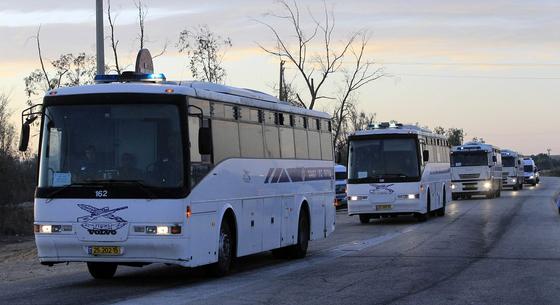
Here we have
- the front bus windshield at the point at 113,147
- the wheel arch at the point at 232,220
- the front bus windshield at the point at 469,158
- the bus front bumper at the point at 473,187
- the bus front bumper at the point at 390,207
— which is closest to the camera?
the front bus windshield at the point at 113,147

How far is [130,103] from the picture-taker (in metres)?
12.9

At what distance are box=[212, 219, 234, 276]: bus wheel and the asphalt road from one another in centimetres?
19

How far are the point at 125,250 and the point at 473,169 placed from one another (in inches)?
1629

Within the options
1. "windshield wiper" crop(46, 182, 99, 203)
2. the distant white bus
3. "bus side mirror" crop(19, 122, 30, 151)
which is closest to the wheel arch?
"windshield wiper" crop(46, 182, 99, 203)

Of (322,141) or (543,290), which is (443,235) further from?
(543,290)

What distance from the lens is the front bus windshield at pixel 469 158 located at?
168 feet

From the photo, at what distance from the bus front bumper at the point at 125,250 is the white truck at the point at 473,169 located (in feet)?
135

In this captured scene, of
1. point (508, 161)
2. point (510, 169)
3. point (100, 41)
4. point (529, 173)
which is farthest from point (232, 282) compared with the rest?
point (529, 173)

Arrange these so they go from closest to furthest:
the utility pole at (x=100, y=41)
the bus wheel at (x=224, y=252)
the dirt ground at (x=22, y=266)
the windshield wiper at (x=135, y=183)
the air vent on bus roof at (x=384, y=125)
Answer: the windshield wiper at (x=135, y=183), the bus wheel at (x=224, y=252), the dirt ground at (x=22, y=266), the utility pole at (x=100, y=41), the air vent on bus roof at (x=384, y=125)

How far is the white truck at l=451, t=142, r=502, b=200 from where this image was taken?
5125 cm

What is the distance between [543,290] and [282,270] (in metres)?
4.90

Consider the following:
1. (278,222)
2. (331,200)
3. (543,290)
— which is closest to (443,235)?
(331,200)

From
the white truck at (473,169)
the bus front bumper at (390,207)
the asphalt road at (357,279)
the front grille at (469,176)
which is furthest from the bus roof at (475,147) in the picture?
the asphalt road at (357,279)

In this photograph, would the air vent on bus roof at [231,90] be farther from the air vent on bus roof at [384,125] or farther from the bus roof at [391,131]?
the air vent on bus roof at [384,125]
